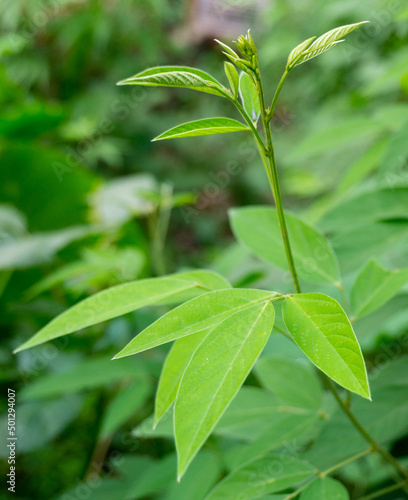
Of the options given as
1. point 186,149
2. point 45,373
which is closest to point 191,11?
point 186,149

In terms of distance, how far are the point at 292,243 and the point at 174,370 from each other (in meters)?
0.15

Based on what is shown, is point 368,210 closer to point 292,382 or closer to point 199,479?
point 292,382

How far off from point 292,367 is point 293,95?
8.02ft

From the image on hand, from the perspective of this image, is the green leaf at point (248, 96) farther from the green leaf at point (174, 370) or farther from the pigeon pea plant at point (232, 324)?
the green leaf at point (174, 370)

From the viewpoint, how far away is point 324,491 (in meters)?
0.31

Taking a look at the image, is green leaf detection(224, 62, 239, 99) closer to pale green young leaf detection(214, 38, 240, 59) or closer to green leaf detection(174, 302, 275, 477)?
pale green young leaf detection(214, 38, 240, 59)

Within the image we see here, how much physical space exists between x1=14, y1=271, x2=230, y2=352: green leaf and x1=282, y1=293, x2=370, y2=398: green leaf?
79mm

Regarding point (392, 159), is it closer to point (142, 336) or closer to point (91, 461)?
point (142, 336)

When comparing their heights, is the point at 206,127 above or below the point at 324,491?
above

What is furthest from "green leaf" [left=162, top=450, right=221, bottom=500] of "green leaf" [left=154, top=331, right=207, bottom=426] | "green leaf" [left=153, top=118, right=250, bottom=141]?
"green leaf" [left=153, top=118, right=250, bottom=141]

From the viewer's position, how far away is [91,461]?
0.94 meters

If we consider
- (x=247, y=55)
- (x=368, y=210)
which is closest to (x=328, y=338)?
(x=247, y=55)

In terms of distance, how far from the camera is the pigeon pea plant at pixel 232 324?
228 mm

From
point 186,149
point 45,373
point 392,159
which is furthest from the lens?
point 186,149
